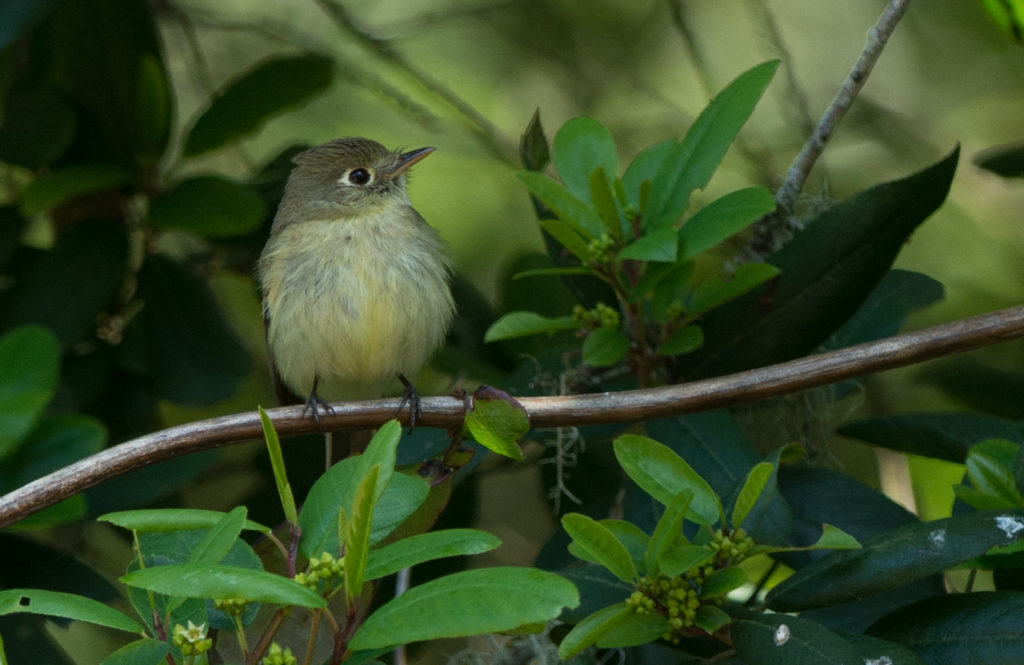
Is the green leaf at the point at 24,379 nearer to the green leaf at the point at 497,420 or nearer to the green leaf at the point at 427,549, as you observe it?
the green leaf at the point at 497,420

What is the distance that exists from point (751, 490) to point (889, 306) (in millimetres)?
1443

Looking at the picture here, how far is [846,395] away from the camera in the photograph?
3844 mm

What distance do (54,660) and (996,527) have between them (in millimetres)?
2812

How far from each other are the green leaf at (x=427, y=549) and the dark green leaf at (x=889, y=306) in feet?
6.12

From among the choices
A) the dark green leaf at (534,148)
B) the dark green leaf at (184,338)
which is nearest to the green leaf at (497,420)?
the dark green leaf at (534,148)

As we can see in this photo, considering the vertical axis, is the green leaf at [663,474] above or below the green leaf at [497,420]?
below

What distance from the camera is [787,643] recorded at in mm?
2318

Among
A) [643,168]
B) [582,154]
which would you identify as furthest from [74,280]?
[643,168]

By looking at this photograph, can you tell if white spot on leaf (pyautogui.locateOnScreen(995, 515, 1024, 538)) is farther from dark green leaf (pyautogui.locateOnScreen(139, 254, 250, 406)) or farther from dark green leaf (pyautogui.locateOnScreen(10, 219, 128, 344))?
dark green leaf (pyautogui.locateOnScreen(10, 219, 128, 344))

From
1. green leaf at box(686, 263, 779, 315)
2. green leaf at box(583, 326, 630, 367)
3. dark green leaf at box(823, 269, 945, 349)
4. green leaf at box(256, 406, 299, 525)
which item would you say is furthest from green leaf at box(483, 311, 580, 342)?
green leaf at box(256, 406, 299, 525)

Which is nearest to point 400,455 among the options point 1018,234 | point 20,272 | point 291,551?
point 291,551

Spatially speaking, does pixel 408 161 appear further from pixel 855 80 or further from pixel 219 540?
pixel 219 540

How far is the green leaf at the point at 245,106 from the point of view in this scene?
13.8 ft

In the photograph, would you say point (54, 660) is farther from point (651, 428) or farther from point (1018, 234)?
point (1018, 234)
